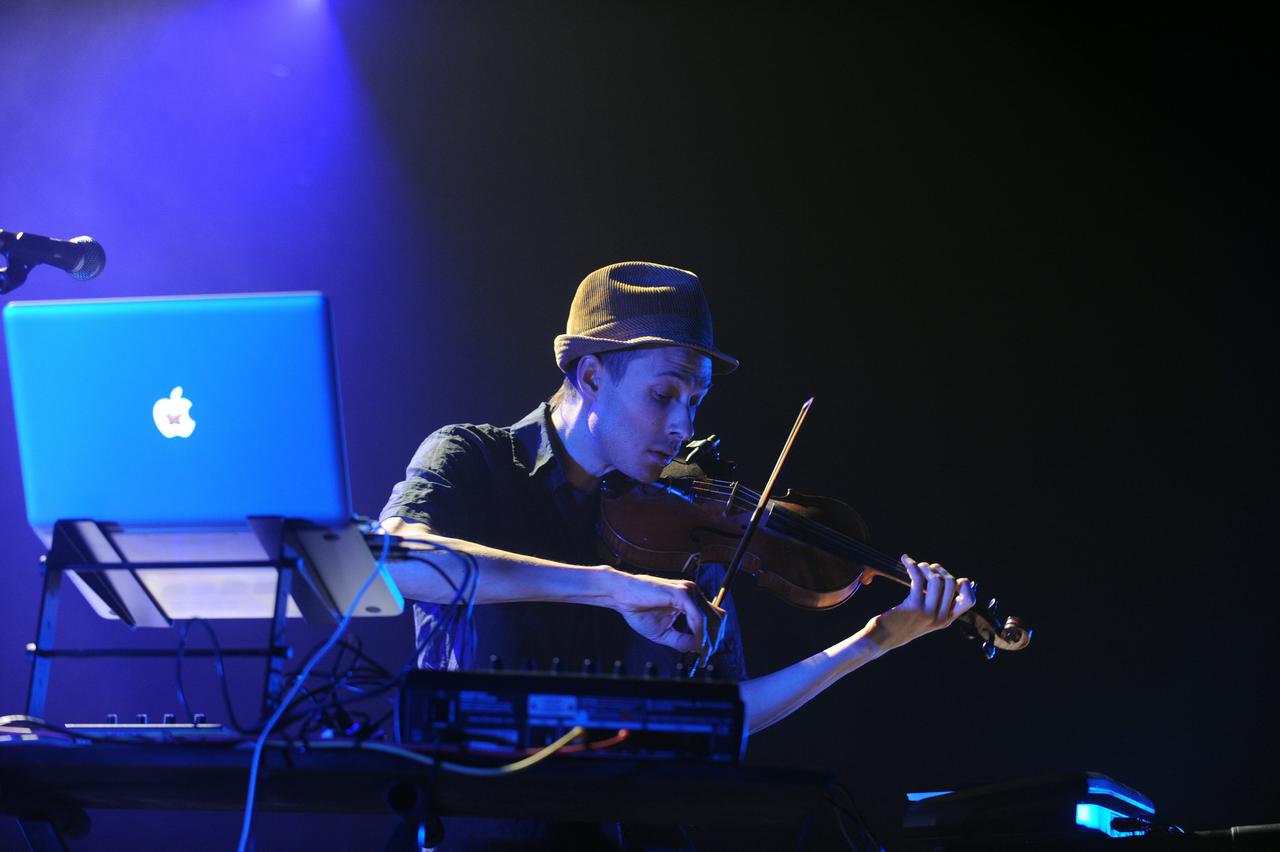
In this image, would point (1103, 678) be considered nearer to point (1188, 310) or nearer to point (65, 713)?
point (1188, 310)

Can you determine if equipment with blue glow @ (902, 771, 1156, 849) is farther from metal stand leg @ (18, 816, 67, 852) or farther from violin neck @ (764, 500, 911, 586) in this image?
metal stand leg @ (18, 816, 67, 852)

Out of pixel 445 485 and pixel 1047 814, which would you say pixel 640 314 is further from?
pixel 1047 814

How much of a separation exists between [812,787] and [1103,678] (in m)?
2.07

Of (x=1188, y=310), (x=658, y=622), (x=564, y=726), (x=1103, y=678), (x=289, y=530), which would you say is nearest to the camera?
(x=564, y=726)

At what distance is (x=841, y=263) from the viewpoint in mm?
3316

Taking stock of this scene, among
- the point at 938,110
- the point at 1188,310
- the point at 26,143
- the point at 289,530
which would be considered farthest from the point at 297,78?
the point at 1188,310

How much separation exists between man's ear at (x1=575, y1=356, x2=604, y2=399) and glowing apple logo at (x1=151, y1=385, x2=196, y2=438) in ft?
4.11

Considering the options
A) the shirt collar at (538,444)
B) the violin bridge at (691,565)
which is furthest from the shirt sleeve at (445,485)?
the violin bridge at (691,565)

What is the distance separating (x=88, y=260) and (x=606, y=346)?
131cm

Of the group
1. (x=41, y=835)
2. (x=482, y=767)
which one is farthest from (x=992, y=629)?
(x=41, y=835)

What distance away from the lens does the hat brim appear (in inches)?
98.0

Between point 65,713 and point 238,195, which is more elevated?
point 238,195

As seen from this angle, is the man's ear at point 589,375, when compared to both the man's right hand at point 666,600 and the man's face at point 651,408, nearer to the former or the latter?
the man's face at point 651,408

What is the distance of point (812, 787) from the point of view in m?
1.26
